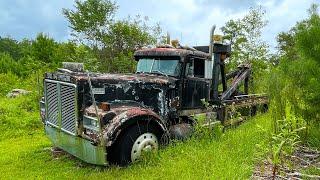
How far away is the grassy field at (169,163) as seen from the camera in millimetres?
5801

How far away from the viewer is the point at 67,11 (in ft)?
88.7

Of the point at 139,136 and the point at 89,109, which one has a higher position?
the point at 89,109

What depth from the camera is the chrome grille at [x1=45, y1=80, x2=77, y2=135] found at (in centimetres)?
709

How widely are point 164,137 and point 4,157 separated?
11.9 ft

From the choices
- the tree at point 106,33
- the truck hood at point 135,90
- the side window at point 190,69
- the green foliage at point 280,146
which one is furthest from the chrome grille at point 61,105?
the tree at point 106,33

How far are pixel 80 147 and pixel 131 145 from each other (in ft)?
3.05

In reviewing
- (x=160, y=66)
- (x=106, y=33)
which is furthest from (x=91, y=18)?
(x=160, y=66)

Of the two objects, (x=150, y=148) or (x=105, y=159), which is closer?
(x=105, y=159)

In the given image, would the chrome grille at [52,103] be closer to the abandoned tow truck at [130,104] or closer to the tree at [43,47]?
the abandoned tow truck at [130,104]

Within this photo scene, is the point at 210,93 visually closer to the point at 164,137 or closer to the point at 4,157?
the point at 164,137

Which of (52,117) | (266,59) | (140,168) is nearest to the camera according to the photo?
(140,168)

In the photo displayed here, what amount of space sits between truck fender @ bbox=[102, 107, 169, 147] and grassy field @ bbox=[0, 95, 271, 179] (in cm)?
49

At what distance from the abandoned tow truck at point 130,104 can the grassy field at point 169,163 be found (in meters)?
0.29

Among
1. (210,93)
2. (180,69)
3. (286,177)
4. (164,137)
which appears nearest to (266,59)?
(210,93)
